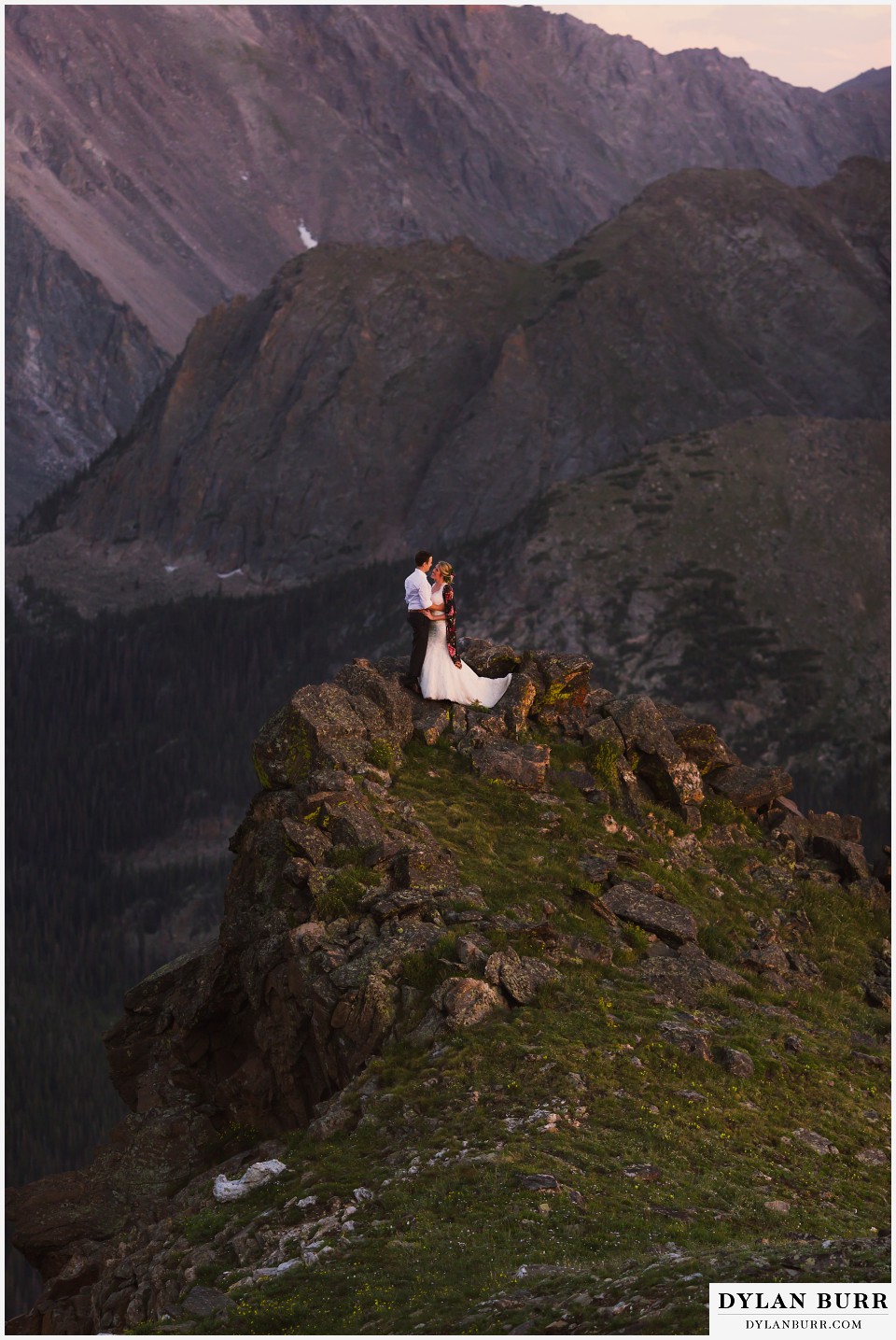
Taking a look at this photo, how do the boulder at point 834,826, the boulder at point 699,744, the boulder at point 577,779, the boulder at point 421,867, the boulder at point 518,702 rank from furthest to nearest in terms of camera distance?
the boulder at point 834,826 → the boulder at point 699,744 → the boulder at point 518,702 → the boulder at point 577,779 → the boulder at point 421,867

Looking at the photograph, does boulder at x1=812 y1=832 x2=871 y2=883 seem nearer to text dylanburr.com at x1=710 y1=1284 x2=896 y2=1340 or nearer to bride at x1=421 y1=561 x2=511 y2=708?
bride at x1=421 y1=561 x2=511 y2=708

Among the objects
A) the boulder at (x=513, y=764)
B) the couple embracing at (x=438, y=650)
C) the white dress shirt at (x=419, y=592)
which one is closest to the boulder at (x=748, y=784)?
the boulder at (x=513, y=764)

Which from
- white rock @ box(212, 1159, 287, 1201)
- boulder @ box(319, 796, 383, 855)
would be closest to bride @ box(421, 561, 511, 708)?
boulder @ box(319, 796, 383, 855)

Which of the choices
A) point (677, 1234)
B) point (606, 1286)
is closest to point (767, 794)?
point (677, 1234)

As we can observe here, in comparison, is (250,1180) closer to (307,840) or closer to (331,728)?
(307,840)

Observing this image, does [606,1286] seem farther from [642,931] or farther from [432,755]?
[432,755]

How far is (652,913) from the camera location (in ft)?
135

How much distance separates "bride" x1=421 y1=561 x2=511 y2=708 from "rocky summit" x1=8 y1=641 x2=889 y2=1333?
19.5 inches

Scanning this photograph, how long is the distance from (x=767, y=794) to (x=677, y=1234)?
25.2 meters

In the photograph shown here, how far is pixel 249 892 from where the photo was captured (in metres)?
43.2

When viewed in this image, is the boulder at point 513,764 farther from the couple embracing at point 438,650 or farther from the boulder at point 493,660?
the boulder at point 493,660

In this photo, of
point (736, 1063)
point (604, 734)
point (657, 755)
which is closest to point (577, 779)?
point (604, 734)

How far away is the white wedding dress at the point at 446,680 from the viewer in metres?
46.7

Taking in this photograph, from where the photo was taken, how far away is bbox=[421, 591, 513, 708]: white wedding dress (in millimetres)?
46719
